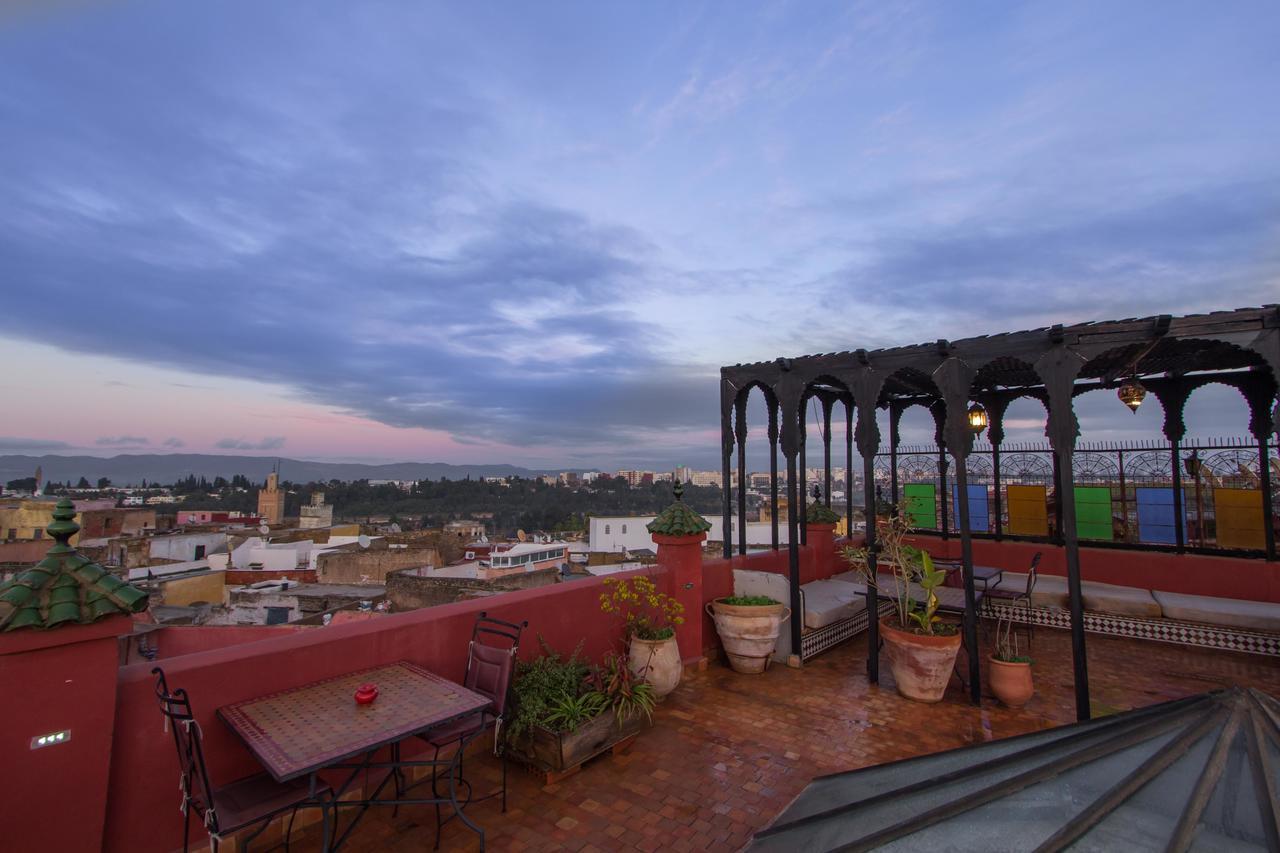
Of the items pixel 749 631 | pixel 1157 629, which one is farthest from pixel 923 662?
pixel 1157 629

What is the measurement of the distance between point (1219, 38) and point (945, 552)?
7118 millimetres

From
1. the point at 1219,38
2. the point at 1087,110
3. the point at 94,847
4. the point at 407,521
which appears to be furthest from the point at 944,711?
the point at 407,521

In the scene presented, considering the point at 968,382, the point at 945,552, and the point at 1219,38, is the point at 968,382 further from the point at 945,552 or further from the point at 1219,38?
the point at 945,552

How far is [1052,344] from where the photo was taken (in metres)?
4.68

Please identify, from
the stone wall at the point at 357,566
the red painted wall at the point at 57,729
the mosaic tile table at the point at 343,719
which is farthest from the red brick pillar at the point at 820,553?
the stone wall at the point at 357,566

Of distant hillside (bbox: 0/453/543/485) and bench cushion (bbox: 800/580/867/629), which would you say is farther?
distant hillside (bbox: 0/453/543/485)

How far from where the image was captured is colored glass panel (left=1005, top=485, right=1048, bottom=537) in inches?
349

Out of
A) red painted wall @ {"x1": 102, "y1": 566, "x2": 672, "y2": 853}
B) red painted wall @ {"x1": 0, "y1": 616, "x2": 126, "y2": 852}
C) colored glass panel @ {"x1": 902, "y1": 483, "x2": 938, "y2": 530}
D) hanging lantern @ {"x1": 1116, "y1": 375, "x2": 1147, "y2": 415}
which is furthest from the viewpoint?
colored glass panel @ {"x1": 902, "y1": 483, "x2": 938, "y2": 530}

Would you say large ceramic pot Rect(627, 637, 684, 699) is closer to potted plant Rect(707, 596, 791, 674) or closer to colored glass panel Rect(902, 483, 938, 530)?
potted plant Rect(707, 596, 791, 674)

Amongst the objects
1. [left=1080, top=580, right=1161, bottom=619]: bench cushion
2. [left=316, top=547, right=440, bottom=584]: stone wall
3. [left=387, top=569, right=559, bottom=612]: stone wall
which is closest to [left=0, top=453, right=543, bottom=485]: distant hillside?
[left=316, top=547, right=440, bottom=584]: stone wall

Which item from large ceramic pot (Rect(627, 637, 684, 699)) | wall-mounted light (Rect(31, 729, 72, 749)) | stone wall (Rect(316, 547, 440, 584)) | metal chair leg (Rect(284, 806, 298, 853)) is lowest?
stone wall (Rect(316, 547, 440, 584))

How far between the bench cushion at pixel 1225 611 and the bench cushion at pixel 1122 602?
0.11 m

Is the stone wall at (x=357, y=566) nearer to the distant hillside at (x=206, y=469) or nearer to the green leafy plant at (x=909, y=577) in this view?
the green leafy plant at (x=909, y=577)

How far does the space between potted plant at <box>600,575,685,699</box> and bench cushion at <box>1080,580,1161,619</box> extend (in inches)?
201
